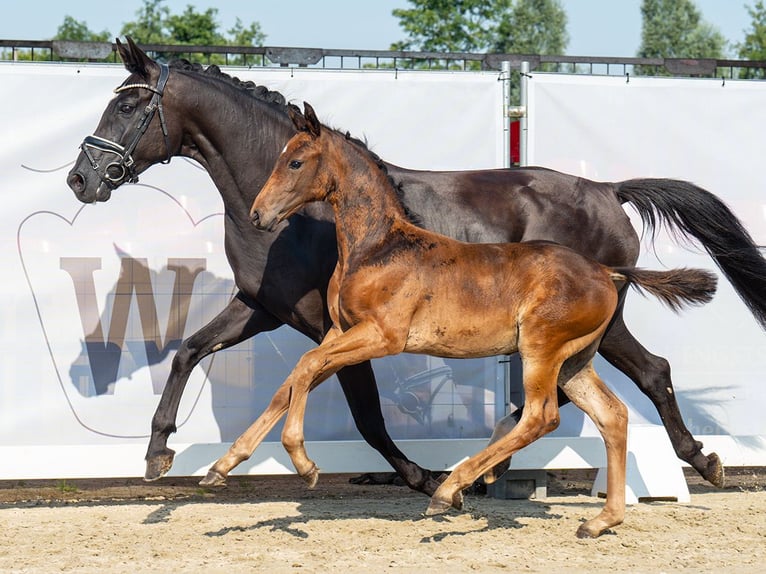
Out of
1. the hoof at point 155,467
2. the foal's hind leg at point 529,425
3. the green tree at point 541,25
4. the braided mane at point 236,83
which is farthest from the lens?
the green tree at point 541,25

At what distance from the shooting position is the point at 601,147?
253 inches

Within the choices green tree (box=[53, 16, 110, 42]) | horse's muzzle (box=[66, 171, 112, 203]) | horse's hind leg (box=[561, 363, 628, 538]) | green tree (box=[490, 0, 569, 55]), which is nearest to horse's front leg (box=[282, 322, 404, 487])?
horse's hind leg (box=[561, 363, 628, 538])

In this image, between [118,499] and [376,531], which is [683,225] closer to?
[376,531]

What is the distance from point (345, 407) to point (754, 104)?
10.4ft

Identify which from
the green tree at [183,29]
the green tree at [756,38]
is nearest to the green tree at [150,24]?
the green tree at [183,29]

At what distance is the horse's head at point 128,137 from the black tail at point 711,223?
8.20 feet

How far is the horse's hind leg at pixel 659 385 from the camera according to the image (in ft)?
18.6

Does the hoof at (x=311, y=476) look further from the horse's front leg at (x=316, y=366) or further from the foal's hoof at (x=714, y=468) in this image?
the foal's hoof at (x=714, y=468)

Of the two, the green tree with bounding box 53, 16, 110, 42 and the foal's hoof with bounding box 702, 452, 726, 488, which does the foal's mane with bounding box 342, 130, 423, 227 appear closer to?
the foal's hoof with bounding box 702, 452, 726, 488

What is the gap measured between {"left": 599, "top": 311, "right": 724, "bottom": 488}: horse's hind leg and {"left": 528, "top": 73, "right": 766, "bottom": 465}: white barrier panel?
675mm

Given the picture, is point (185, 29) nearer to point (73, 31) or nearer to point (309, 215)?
point (73, 31)

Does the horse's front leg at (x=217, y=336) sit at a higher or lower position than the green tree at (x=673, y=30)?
lower

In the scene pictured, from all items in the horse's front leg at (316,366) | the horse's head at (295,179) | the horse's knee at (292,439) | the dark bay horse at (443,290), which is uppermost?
the horse's head at (295,179)

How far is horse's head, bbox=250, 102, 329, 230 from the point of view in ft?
14.7
